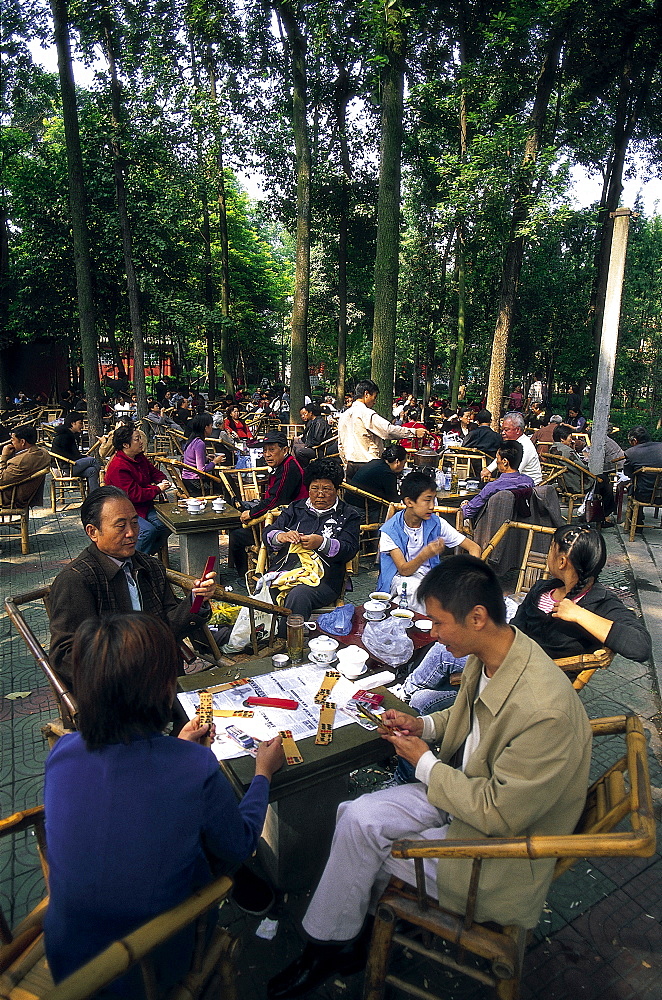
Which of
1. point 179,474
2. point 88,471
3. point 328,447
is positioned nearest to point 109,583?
point 179,474

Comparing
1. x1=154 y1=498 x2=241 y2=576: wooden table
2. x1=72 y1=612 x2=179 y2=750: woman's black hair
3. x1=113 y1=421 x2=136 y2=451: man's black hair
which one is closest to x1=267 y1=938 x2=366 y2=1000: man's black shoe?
x1=72 y1=612 x2=179 y2=750: woman's black hair

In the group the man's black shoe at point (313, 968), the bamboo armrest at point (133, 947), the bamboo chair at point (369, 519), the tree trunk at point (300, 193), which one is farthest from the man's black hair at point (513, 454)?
the tree trunk at point (300, 193)

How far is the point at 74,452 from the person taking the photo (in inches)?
399

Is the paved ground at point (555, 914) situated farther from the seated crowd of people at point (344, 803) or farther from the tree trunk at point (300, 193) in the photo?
the tree trunk at point (300, 193)

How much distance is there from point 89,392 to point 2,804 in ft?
35.3

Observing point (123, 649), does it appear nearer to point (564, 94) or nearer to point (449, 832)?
point (449, 832)

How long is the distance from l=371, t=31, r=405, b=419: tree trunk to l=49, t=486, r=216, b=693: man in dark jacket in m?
7.01

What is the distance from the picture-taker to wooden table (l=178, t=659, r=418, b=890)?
2.29 meters

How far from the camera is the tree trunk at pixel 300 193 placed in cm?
1403

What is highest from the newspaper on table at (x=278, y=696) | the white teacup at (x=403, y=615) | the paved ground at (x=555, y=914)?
the white teacup at (x=403, y=615)

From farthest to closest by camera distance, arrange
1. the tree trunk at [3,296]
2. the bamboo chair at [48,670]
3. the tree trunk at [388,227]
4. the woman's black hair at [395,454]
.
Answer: the tree trunk at [3,296] → the tree trunk at [388,227] → the woman's black hair at [395,454] → the bamboo chair at [48,670]

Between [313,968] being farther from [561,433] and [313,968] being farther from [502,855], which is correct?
[561,433]

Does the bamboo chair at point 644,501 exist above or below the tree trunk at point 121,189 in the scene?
below

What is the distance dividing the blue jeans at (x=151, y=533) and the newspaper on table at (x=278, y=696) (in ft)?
11.7
